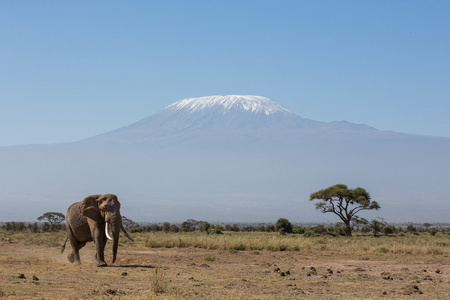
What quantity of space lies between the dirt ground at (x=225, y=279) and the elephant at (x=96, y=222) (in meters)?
0.73

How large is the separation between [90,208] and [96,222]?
0.58 metres

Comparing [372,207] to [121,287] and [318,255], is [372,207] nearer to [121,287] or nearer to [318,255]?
[318,255]

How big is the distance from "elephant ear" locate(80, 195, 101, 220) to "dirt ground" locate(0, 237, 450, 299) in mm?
1755

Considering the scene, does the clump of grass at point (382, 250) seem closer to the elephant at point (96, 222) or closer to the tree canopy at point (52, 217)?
the elephant at point (96, 222)

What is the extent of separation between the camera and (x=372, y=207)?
5956 centimetres

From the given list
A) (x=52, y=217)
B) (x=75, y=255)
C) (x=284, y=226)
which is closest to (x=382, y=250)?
(x=75, y=255)

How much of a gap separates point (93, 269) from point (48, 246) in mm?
15511

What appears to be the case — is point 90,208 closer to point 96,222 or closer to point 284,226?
point 96,222

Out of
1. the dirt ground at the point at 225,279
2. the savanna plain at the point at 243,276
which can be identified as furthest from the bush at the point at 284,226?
the dirt ground at the point at 225,279

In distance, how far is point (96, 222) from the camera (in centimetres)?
1983

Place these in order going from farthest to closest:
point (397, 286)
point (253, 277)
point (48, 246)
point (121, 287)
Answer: point (48, 246) < point (253, 277) < point (397, 286) < point (121, 287)

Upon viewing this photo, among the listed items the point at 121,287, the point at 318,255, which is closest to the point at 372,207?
the point at 318,255

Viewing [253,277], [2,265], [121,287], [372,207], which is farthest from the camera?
[372,207]

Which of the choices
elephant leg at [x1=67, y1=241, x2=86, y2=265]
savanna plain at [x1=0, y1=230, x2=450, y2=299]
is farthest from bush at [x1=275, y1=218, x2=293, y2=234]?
elephant leg at [x1=67, y1=241, x2=86, y2=265]
